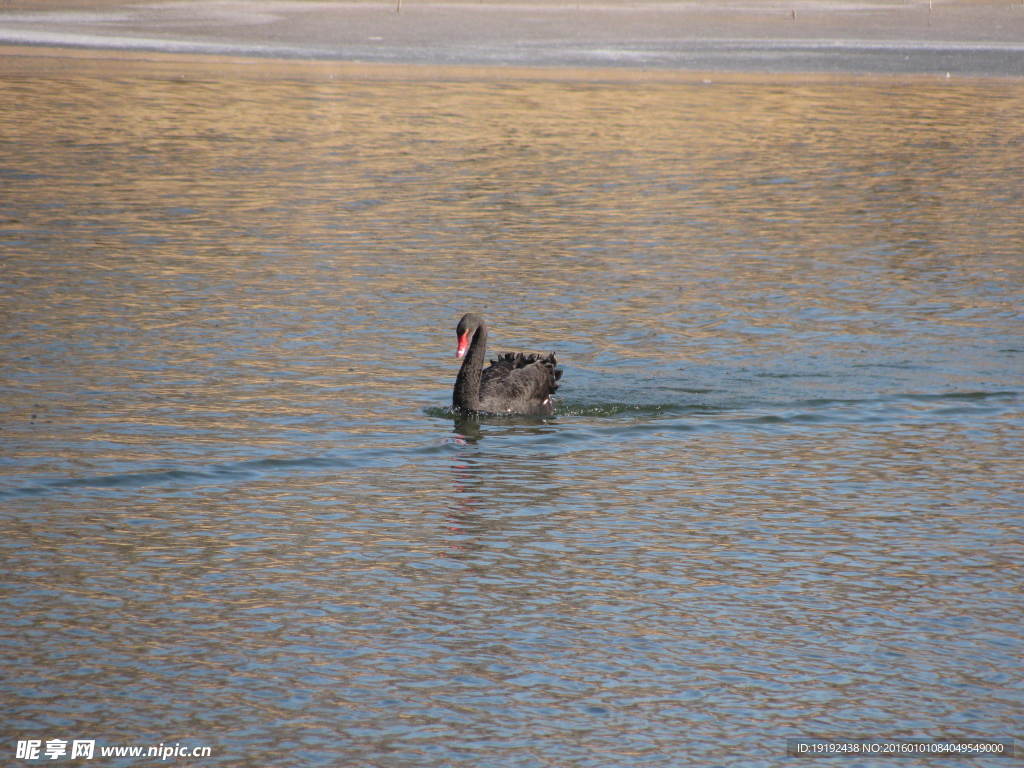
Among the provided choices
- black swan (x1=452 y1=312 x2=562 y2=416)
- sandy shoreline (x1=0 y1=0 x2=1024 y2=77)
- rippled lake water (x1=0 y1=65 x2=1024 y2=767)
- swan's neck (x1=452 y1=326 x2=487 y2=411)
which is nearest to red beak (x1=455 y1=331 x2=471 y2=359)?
black swan (x1=452 y1=312 x2=562 y2=416)

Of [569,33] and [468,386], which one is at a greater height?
[569,33]

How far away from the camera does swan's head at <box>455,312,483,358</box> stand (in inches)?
443

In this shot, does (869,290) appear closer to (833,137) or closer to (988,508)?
(988,508)

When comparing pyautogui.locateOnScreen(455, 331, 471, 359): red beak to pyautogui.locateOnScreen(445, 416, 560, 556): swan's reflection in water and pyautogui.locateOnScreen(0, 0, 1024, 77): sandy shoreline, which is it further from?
pyautogui.locateOnScreen(0, 0, 1024, 77): sandy shoreline

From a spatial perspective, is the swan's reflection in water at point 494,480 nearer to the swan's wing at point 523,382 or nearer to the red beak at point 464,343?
the swan's wing at point 523,382

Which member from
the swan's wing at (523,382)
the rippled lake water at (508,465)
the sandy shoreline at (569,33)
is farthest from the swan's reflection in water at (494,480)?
the sandy shoreline at (569,33)

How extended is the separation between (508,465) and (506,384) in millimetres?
1176

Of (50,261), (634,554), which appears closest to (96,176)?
(50,261)

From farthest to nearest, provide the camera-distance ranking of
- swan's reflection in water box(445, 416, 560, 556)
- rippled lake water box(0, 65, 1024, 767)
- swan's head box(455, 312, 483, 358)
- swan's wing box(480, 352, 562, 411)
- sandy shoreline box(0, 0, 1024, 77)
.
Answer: sandy shoreline box(0, 0, 1024, 77)
swan's head box(455, 312, 483, 358)
swan's wing box(480, 352, 562, 411)
swan's reflection in water box(445, 416, 560, 556)
rippled lake water box(0, 65, 1024, 767)

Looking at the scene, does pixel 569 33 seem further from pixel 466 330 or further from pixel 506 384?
pixel 506 384

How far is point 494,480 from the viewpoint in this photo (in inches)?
376

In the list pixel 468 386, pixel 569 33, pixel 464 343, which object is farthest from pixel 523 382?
pixel 569 33

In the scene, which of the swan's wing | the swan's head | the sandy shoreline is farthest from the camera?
the sandy shoreline

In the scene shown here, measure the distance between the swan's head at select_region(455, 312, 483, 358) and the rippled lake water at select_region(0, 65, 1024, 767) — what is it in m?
0.46
